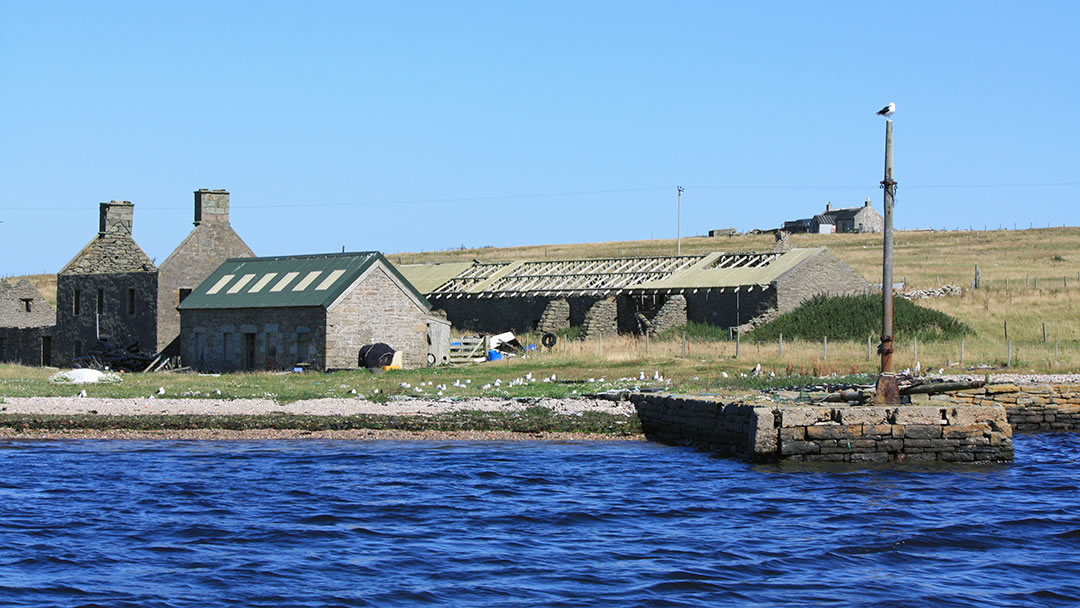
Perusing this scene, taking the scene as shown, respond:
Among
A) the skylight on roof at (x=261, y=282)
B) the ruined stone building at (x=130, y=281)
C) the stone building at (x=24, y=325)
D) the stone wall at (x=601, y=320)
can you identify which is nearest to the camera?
the skylight on roof at (x=261, y=282)

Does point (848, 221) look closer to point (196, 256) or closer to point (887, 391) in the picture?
point (196, 256)

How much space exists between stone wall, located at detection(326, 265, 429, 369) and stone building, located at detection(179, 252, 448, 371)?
32mm

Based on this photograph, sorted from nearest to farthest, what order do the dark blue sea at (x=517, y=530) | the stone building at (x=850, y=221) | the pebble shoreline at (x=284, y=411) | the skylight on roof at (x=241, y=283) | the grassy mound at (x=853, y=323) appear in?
the dark blue sea at (x=517, y=530) → the pebble shoreline at (x=284, y=411) → the skylight on roof at (x=241, y=283) → the grassy mound at (x=853, y=323) → the stone building at (x=850, y=221)

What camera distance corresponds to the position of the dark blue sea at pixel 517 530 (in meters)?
14.3

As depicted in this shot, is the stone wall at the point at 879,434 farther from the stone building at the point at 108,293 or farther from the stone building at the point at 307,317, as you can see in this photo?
the stone building at the point at 108,293

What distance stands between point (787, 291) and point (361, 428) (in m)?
24.9

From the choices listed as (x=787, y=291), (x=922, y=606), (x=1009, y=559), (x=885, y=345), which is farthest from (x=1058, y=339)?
(x=922, y=606)

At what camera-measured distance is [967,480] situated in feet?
70.6

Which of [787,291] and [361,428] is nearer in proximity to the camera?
[361,428]

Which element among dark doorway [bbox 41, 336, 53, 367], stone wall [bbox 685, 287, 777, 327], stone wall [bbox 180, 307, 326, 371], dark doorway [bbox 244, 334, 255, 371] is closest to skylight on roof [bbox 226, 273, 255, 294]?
stone wall [bbox 180, 307, 326, 371]

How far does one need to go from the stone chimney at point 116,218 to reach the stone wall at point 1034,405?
32206 mm

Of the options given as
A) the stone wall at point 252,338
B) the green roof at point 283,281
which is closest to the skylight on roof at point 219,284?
the green roof at point 283,281

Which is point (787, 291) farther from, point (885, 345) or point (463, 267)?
point (885, 345)

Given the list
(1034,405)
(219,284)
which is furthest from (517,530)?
(219,284)
